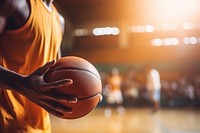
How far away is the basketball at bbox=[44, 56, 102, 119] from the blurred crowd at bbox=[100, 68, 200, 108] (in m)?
10.1

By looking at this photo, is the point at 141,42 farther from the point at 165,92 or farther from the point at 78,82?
the point at 78,82

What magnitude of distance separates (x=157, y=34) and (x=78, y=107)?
12820 millimetres

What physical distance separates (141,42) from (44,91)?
12742mm

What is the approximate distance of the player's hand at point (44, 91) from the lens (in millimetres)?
1052

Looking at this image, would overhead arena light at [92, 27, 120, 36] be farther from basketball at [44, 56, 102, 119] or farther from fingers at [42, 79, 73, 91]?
fingers at [42, 79, 73, 91]

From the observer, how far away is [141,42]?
44.7 ft

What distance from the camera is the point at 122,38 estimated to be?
44.6 ft

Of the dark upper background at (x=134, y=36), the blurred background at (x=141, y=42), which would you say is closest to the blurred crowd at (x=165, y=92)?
the blurred background at (x=141, y=42)

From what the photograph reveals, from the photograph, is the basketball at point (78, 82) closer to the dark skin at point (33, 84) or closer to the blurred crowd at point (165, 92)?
the dark skin at point (33, 84)

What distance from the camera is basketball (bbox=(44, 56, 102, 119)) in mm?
1135

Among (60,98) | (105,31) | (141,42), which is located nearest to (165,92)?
(141,42)

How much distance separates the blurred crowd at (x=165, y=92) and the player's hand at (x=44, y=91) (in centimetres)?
1030

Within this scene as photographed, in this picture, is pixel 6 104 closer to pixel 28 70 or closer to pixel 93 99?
pixel 28 70

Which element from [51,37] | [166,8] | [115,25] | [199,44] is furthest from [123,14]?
[51,37]
